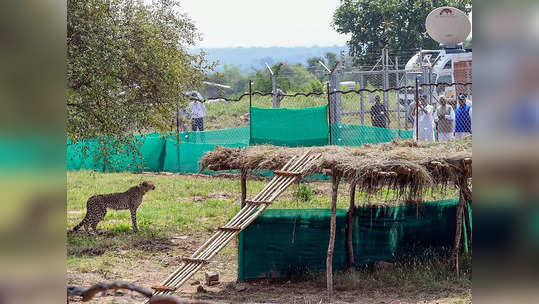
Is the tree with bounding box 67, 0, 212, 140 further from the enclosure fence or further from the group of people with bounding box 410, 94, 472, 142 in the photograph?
the group of people with bounding box 410, 94, 472, 142

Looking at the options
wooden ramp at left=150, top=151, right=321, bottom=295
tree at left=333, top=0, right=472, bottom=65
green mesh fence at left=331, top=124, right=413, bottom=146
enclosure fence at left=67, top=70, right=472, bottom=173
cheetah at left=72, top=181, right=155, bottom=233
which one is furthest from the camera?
tree at left=333, top=0, right=472, bottom=65

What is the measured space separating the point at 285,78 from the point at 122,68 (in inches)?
1359

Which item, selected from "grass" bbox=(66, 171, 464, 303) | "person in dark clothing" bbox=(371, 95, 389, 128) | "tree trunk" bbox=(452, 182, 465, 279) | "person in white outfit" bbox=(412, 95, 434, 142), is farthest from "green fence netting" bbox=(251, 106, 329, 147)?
"tree trunk" bbox=(452, 182, 465, 279)

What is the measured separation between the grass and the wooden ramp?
0.81 m

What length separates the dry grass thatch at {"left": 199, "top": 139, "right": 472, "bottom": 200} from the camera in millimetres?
9102

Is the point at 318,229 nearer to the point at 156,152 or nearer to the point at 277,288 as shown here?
the point at 277,288

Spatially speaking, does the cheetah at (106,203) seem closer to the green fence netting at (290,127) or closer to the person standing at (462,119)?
the green fence netting at (290,127)

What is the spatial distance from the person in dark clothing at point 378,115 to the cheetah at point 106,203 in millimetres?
7664

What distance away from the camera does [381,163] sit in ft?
29.6

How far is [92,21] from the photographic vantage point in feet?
32.8

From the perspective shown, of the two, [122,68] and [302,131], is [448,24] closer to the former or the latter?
[302,131]

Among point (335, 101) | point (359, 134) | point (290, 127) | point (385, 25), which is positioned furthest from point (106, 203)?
point (385, 25)

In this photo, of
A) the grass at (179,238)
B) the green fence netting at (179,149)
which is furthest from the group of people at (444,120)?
the green fence netting at (179,149)
